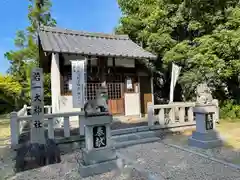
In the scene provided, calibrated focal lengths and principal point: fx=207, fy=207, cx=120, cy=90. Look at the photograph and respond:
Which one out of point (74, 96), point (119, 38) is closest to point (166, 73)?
point (119, 38)

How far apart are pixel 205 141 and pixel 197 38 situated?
6.08 m

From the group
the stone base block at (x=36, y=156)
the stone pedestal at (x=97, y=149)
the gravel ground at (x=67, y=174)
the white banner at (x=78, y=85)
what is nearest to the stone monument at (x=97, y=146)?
the stone pedestal at (x=97, y=149)

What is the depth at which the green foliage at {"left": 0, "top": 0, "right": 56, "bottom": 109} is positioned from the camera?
1752 centimetres

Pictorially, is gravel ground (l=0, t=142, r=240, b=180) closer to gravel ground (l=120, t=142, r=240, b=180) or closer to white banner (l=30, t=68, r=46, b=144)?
gravel ground (l=120, t=142, r=240, b=180)

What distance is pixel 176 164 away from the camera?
4660mm

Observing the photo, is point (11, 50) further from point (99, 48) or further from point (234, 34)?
point (234, 34)

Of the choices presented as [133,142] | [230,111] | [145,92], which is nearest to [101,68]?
[145,92]

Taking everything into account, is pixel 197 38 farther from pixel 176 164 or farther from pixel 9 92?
pixel 9 92

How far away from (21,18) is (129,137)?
17.4 m

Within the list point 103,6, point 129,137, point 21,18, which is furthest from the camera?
point 21,18

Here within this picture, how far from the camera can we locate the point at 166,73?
1354 cm

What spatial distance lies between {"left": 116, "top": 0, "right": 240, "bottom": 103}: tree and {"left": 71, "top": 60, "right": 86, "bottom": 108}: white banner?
4968 mm

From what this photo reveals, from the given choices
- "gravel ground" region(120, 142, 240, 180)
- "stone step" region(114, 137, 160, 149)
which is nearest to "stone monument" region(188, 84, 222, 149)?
"gravel ground" region(120, 142, 240, 180)

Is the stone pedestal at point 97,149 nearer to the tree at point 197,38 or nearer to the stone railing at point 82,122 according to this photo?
the stone railing at point 82,122
